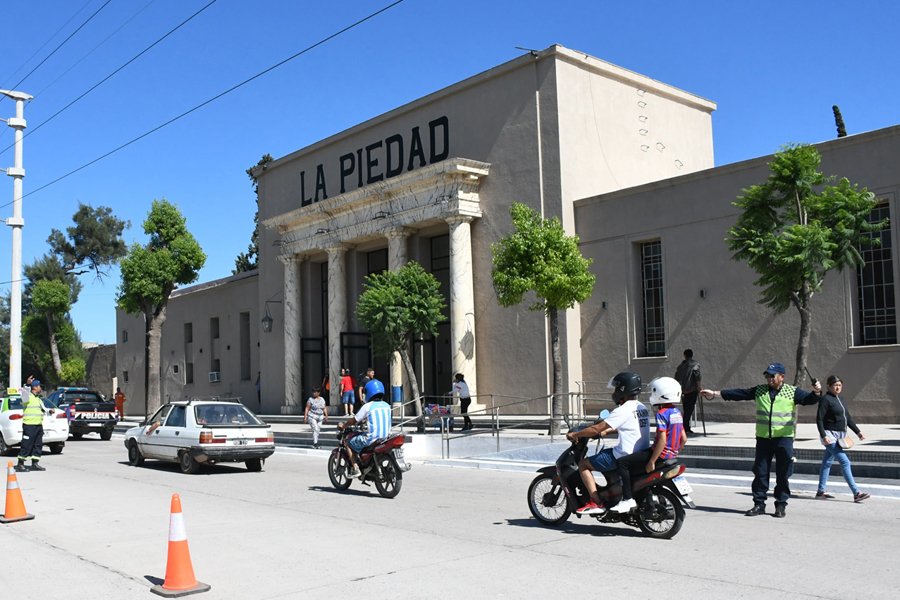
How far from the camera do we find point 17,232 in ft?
94.4

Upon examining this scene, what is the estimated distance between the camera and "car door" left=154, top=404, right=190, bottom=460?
728 inches

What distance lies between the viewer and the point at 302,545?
9594mm

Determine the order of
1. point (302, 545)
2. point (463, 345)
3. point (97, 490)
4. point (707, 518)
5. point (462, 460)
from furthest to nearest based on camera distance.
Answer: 1. point (463, 345)
2. point (462, 460)
3. point (97, 490)
4. point (707, 518)
5. point (302, 545)

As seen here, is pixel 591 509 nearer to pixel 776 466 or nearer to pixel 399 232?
pixel 776 466

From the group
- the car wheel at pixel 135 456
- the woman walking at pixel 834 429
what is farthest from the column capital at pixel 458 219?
the woman walking at pixel 834 429

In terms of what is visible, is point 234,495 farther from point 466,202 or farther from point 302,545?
point 466,202

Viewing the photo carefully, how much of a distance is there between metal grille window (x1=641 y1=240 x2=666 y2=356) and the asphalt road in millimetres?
11352

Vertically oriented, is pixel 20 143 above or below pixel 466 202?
above

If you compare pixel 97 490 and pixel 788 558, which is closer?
pixel 788 558

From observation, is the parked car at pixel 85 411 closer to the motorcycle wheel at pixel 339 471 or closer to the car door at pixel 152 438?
the car door at pixel 152 438

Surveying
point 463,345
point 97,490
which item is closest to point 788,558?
point 97,490

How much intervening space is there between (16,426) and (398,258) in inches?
506

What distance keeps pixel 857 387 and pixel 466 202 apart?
12.8 meters

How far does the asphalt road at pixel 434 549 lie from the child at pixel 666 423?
91 cm
